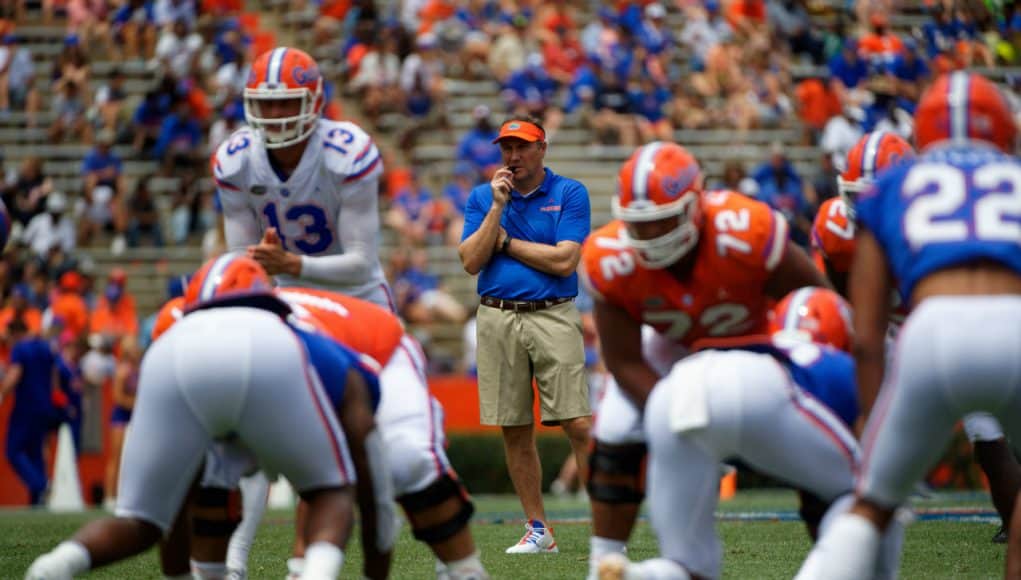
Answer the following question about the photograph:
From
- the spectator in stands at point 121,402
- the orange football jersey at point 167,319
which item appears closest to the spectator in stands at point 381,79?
the spectator in stands at point 121,402

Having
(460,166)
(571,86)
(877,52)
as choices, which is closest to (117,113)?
(460,166)

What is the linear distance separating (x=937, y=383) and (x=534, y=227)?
14.6ft

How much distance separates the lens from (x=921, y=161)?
446 cm

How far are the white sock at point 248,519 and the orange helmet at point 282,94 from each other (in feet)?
4.64

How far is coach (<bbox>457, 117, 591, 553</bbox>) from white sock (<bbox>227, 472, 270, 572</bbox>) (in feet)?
5.94

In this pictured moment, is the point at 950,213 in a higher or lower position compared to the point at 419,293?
higher

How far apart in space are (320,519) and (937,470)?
10349mm

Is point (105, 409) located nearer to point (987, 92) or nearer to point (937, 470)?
point (937, 470)

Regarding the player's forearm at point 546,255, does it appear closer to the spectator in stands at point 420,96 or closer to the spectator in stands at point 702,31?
the spectator in stands at point 420,96

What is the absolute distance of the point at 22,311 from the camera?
49.4 feet

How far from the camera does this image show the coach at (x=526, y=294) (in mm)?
8242

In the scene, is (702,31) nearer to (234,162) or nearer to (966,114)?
(234,162)

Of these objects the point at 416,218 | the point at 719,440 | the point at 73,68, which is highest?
the point at 73,68

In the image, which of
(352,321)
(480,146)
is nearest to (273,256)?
(352,321)
